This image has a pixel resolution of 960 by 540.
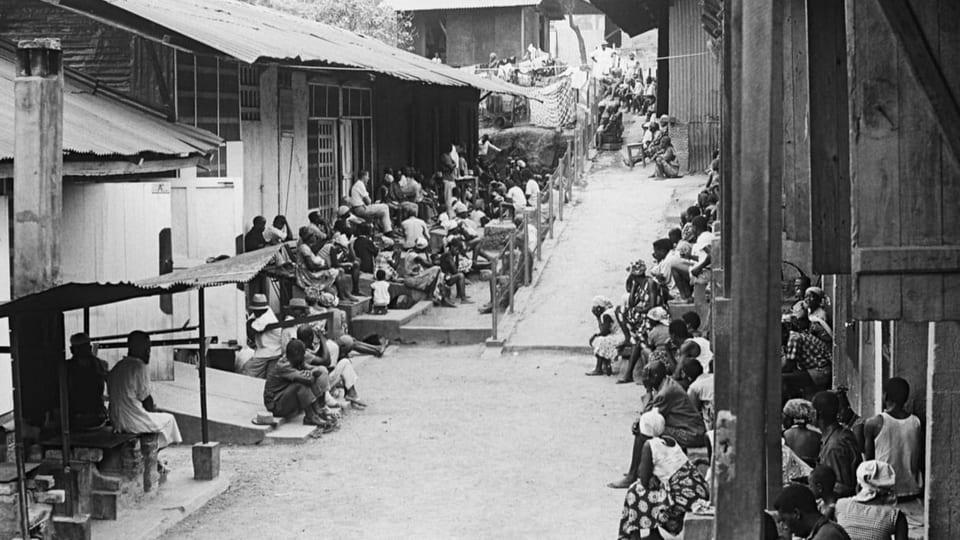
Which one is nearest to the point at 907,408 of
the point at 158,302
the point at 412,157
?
the point at 158,302

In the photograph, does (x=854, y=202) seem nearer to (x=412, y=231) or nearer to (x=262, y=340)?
(x=262, y=340)

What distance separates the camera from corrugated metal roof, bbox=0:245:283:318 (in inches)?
327

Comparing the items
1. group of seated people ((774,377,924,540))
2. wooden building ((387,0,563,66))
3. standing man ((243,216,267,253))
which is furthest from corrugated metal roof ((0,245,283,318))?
wooden building ((387,0,563,66))

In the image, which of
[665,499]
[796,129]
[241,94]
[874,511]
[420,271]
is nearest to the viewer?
[874,511]

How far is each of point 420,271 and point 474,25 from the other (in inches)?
837

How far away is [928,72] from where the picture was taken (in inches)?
179

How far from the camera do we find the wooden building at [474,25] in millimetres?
39844

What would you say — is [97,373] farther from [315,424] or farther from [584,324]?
[584,324]

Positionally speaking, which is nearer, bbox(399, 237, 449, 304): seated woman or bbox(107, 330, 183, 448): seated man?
bbox(107, 330, 183, 448): seated man

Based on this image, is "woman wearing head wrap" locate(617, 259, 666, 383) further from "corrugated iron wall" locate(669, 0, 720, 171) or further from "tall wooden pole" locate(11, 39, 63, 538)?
"corrugated iron wall" locate(669, 0, 720, 171)

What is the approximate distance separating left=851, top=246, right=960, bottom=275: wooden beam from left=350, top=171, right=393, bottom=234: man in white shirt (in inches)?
681

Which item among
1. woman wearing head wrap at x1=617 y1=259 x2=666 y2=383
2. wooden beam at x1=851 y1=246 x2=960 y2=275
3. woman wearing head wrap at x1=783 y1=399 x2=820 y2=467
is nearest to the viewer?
wooden beam at x1=851 y1=246 x2=960 y2=275

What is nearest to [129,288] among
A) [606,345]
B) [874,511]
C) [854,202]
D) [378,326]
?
[874,511]

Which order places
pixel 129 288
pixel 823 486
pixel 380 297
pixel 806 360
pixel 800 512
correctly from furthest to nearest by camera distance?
1. pixel 380 297
2. pixel 806 360
3. pixel 129 288
4. pixel 823 486
5. pixel 800 512
